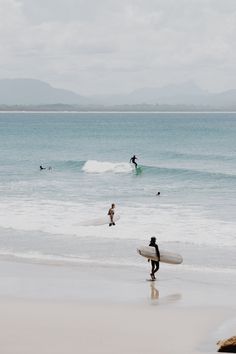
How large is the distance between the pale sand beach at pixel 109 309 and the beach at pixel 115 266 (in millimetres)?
29

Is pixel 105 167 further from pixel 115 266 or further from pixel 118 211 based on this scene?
pixel 115 266

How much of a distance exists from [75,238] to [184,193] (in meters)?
16.3

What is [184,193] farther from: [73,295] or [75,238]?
[73,295]

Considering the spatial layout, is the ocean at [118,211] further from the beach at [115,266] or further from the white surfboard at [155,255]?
the white surfboard at [155,255]

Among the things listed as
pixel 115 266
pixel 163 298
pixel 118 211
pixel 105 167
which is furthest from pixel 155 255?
pixel 105 167

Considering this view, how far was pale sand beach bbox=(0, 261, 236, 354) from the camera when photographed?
595 inches

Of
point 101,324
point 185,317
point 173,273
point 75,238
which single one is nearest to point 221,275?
point 173,273

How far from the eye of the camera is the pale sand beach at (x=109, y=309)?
15.1 m

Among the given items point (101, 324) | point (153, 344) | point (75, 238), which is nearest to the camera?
point (153, 344)

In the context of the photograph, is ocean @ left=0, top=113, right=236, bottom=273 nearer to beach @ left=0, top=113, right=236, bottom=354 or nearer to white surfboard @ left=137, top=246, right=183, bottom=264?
beach @ left=0, top=113, right=236, bottom=354

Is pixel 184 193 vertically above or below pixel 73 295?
above

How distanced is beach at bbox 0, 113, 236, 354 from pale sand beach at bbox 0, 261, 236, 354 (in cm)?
3

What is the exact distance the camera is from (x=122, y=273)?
2231 cm

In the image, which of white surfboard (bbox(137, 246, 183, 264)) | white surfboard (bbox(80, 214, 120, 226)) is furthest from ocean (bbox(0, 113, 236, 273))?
white surfboard (bbox(137, 246, 183, 264))
